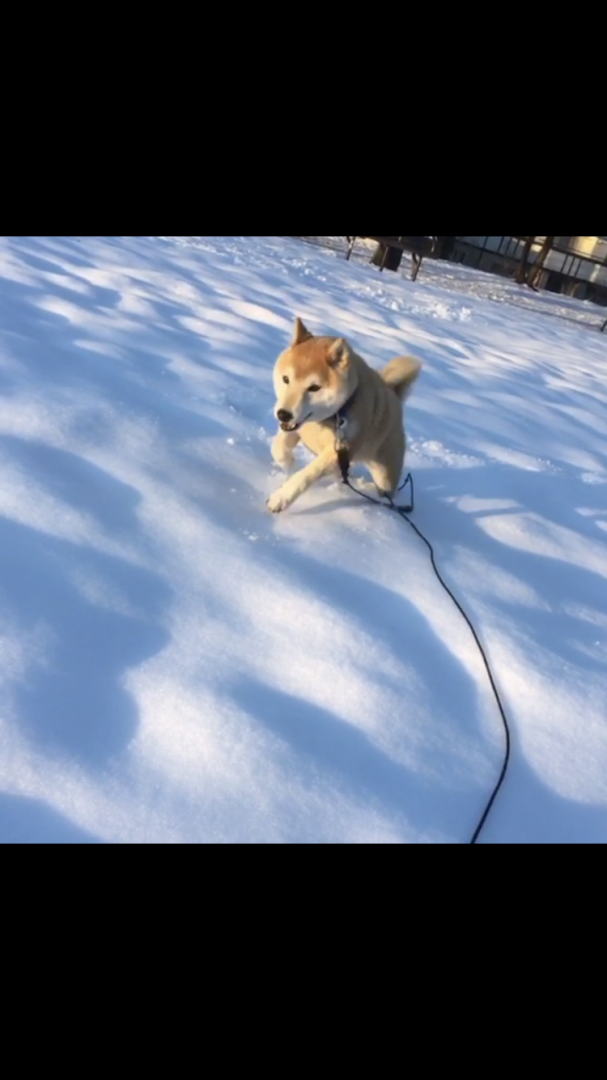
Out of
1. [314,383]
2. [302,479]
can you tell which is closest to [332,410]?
[314,383]

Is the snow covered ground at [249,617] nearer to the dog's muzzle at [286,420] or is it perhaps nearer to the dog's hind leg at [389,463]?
the dog's hind leg at [389,463]

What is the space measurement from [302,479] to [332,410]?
0.76 ft

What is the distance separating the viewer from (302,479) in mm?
1995

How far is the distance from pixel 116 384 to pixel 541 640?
176 centimetres

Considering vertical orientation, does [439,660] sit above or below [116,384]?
below

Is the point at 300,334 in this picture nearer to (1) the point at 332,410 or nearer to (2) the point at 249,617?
(1) the point at 332,410

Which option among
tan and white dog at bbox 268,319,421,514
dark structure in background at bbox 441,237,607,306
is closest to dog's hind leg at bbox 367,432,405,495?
tan and white dog at bbox 268,319,421,514

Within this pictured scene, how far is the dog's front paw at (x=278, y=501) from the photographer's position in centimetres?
202

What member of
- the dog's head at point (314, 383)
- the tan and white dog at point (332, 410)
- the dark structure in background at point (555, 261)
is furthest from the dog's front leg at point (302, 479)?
the dark structure in background at point (555, 261)

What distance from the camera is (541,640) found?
1866 mm

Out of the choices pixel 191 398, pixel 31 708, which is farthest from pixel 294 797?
Result: pixel 191 398

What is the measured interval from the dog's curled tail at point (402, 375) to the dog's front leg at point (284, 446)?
17.4 inches

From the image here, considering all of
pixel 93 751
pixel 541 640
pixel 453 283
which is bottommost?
pixel 93 751

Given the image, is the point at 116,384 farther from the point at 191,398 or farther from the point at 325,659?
the point at 325,659
